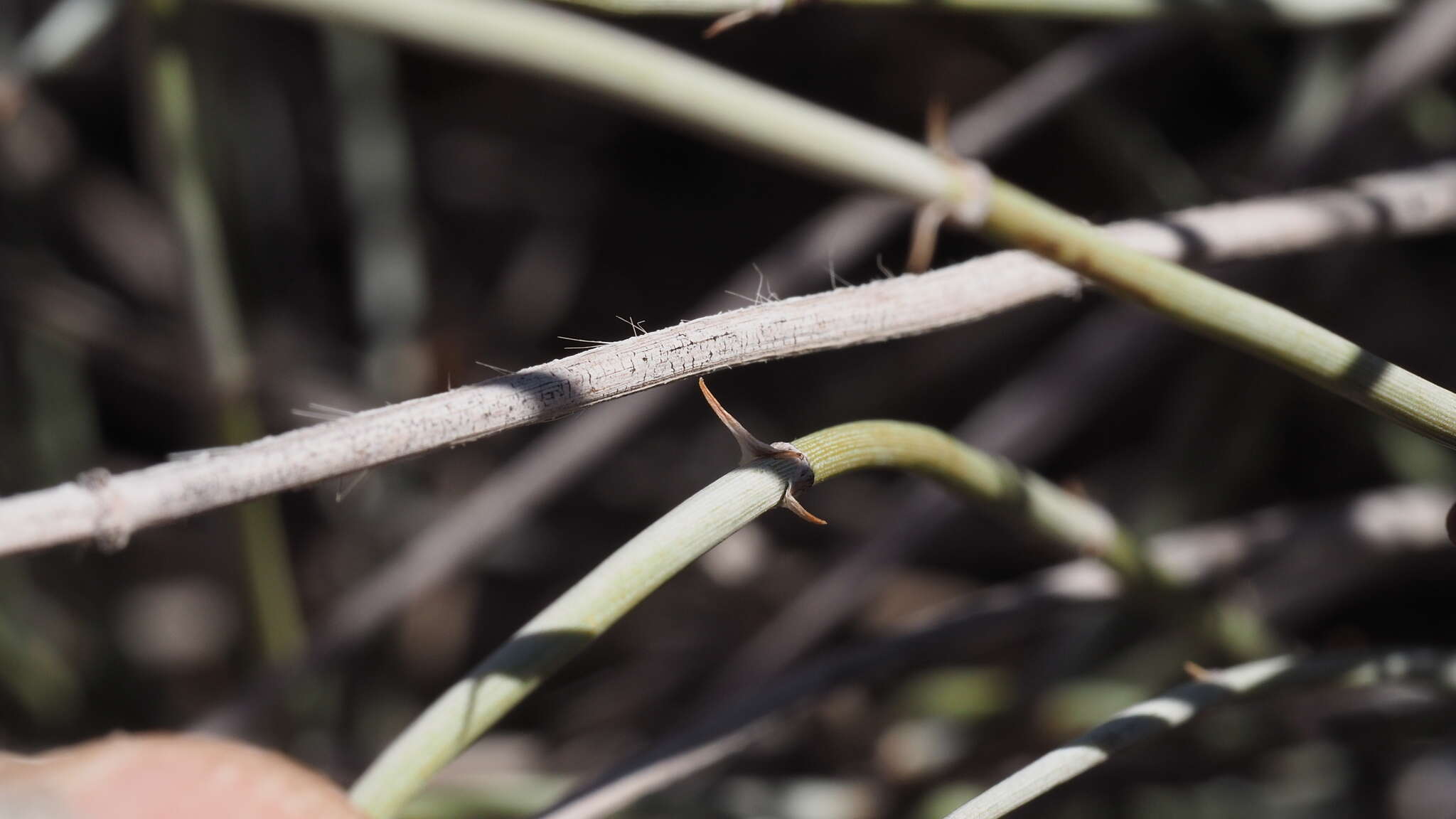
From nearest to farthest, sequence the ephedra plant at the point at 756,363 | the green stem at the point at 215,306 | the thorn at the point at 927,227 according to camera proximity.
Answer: the ephedra plant at the point at 756,363, the thorn at the point at 927,227, the green stem at the point at 215,306

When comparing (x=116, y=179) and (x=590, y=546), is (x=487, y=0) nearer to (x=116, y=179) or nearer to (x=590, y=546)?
(x=590, y=546)

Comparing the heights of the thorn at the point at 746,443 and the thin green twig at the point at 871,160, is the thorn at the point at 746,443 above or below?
below

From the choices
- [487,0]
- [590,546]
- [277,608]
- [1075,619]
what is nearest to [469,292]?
[590,546]

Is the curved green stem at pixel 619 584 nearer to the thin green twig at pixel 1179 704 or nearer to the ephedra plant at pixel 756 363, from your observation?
the ephedra plant at pixel 756 363

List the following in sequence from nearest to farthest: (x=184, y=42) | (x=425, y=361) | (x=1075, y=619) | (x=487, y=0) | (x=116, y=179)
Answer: (x=487, y=0)
(x=184, y=42)
(x=1075, y=619)
(x=425, y=361)
(x=116, y=179)

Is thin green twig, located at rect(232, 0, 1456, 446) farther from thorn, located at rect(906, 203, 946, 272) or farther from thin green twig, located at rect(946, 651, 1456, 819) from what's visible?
thin green twig, located at rect(946, 651, 1456, 819)

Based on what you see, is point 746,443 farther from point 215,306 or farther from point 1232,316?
point 215,306

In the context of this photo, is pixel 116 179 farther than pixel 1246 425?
Yes

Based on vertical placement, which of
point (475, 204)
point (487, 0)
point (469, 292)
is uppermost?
point (475, 204)

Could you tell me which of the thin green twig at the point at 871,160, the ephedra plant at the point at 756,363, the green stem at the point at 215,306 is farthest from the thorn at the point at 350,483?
the green stem at the point at 215,306
